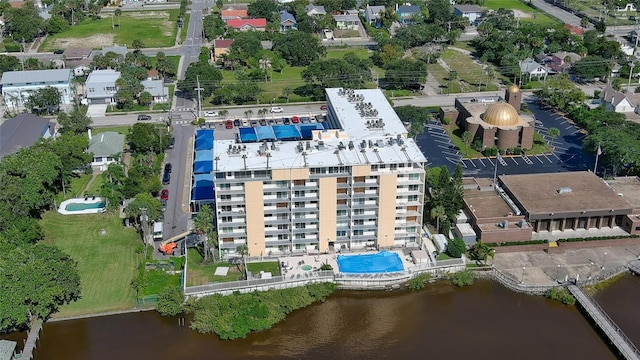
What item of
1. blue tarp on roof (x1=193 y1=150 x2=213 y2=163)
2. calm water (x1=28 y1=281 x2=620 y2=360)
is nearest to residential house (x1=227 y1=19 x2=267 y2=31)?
blue tarp on roof (x1=193 y1=150 x2=213 y2=163)

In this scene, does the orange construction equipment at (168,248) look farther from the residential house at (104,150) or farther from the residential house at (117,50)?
the residential house at (117,50)

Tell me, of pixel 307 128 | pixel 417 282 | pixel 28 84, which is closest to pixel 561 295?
pixel 417 282

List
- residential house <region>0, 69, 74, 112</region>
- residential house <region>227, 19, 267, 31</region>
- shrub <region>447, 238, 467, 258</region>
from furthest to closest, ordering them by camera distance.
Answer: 1. residential house <region>227, 19, 267, 31</region>
2. residential house <region>0, 69, 74, 112</region>
3. shrub <region>447, 238, 467, 258</region>

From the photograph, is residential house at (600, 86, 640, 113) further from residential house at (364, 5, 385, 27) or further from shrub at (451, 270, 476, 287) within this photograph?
residential house at (364, 5, 385, 27)

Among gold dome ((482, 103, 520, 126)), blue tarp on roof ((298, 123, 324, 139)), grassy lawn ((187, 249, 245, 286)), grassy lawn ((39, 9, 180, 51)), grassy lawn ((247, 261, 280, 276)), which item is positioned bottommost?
grassy lawn ((247, 261, 280, 276))

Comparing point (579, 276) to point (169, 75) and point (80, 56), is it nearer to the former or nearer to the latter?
point (169, 75)

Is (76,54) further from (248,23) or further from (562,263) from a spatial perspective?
(562,263)

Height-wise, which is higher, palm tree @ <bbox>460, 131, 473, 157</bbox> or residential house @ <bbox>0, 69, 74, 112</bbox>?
residential house @ <bbox>0, 69, 74, 112</bbox>

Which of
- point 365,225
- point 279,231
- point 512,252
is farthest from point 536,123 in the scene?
point 279,231
